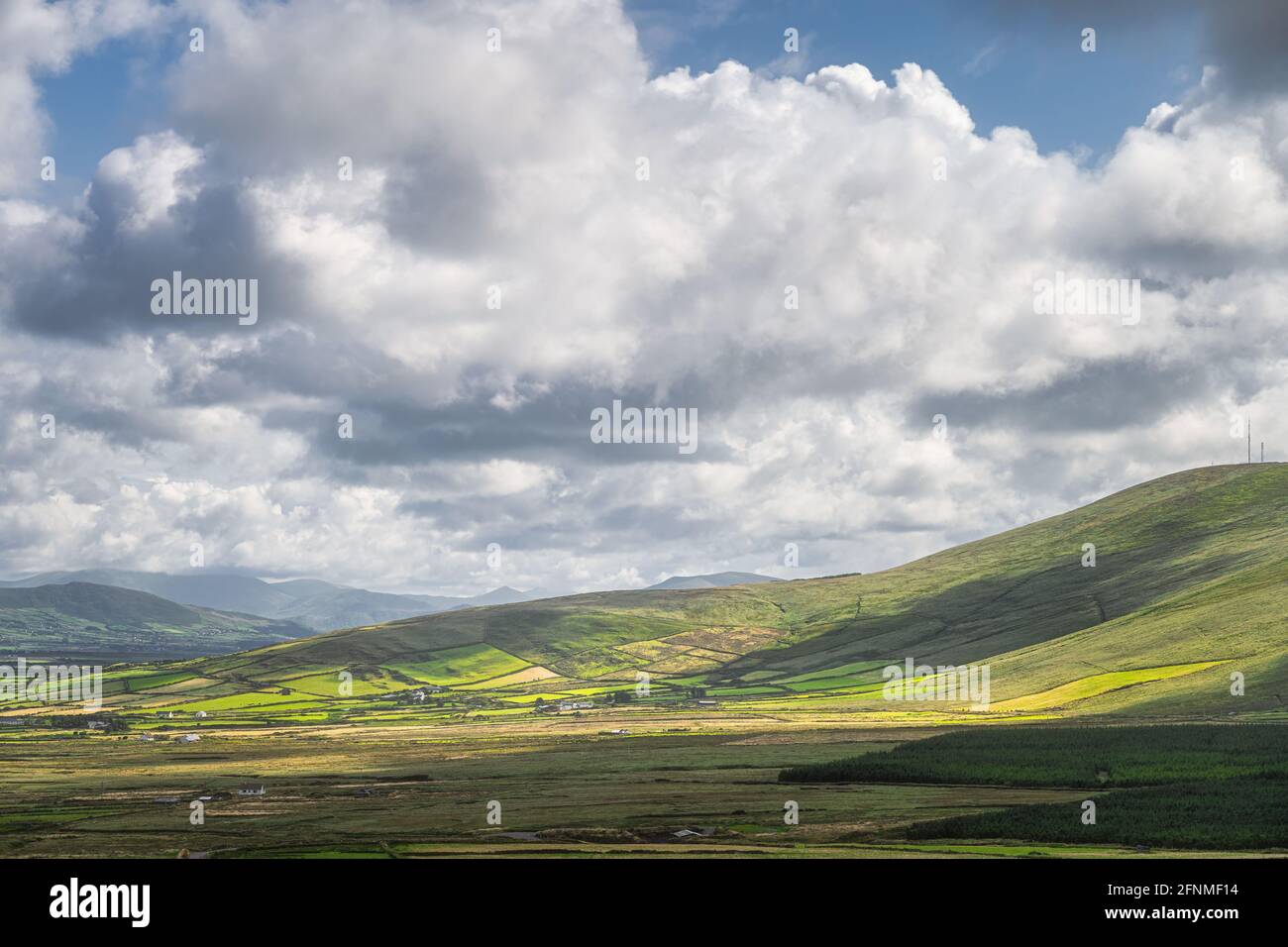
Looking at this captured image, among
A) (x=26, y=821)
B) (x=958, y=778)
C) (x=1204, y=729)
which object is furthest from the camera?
(x=1204, y=729)

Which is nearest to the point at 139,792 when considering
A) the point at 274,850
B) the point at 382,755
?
the point at 382,755

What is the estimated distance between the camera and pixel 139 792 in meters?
153

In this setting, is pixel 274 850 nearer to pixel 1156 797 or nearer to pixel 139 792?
pixel 139 792

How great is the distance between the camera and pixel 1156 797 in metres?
115
